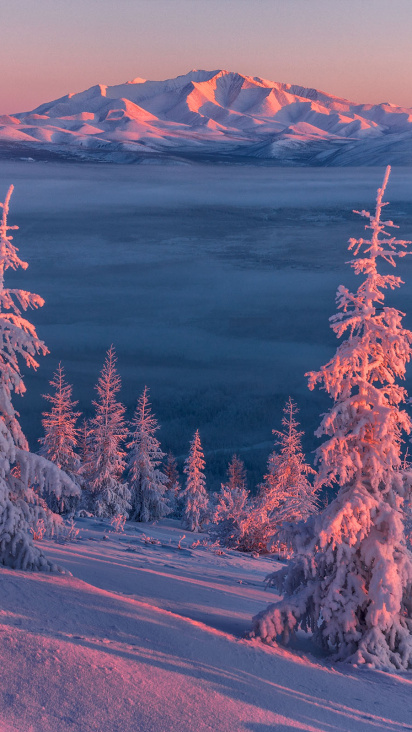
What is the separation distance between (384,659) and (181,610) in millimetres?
3329

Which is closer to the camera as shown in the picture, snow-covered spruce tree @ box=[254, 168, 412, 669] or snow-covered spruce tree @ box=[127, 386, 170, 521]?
snow-covered spruce tree @ box=[254, 168, 412, 669]

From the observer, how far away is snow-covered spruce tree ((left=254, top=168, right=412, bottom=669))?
33.2 feet

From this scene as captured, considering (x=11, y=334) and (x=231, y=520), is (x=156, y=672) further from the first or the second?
(x=231, y=520)

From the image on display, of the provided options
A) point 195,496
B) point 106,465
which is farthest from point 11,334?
point 195,496

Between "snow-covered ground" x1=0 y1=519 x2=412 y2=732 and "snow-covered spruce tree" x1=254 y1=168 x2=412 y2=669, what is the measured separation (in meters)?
0.50

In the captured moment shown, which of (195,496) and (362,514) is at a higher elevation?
(362,514)

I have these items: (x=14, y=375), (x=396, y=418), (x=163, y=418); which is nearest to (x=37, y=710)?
(x=14, y=375)

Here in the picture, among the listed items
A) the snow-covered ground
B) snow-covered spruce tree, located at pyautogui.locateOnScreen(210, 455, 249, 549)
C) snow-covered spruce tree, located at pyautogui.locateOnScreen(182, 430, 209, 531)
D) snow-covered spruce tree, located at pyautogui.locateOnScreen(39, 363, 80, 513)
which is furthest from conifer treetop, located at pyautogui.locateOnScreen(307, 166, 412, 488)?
snow-covered spruce tree, located at pyautogui.locateOnScreen(182, 430, 209, 531)

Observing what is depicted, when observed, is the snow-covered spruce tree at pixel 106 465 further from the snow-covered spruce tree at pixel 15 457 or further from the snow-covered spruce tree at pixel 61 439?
the snow-covered spruce tree at pixel 15 457

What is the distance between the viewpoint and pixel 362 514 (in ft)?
33.3

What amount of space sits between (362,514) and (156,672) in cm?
370

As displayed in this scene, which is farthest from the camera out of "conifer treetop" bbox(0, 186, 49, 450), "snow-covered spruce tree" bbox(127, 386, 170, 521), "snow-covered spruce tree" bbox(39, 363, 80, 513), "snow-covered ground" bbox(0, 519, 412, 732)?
"snow-covered spruce tree" bbox(127, 386, 170, 521)

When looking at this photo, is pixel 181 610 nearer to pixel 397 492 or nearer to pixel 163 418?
pixel 397 492

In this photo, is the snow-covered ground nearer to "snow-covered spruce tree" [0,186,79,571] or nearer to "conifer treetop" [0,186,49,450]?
"snow-covered spruce tree" [0,186,79,571]
